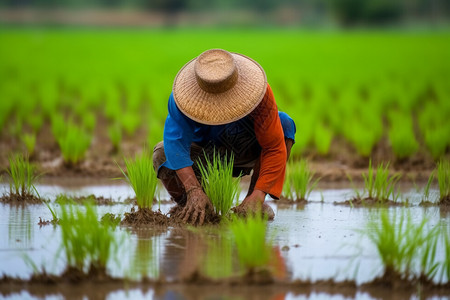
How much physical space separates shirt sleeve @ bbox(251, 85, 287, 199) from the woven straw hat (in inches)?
4.8

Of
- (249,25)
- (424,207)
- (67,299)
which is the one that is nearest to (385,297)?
(67,299)

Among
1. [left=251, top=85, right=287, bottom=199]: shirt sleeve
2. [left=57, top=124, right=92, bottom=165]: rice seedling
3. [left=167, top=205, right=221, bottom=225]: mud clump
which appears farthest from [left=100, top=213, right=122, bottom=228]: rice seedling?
[left=57, top=124, right=92, bottom=165]: rice seedling

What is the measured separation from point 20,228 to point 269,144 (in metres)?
1.41

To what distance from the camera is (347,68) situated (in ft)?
53.0

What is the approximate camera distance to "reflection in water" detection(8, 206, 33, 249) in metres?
3.40

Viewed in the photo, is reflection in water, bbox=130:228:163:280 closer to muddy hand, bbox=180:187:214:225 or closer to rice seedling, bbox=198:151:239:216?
muddy hand, bbox=180:187:214:225

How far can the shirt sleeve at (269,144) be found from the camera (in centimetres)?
366

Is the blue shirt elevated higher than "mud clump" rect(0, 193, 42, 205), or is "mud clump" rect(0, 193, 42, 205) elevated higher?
the blue shirt

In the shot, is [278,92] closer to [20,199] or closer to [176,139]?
[20,199]

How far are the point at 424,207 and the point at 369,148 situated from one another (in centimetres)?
182

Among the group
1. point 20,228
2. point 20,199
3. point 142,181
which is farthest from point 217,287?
point 20,199

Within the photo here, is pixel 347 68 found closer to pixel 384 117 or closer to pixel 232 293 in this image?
pixel 384 117

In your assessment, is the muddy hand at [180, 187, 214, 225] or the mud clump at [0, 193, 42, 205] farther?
the mud clump at [0, 193, 42, 205]

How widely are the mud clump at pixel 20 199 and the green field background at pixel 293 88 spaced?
198 centimetres
